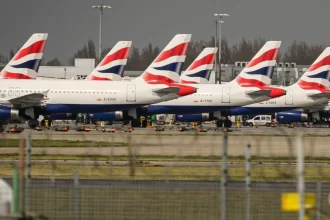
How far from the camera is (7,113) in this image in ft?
248

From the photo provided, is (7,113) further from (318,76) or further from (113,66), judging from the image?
(318,76)

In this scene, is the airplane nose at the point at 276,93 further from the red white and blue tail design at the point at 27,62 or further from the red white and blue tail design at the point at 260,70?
the red white and blue tail design at the point at 27,62

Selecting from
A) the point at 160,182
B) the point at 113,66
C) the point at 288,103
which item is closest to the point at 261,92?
the point at 288,103

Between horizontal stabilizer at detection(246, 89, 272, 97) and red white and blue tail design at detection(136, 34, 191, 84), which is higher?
red white and blue tail design at detection(136, 34, 191, 84)

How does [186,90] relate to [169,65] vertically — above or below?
below

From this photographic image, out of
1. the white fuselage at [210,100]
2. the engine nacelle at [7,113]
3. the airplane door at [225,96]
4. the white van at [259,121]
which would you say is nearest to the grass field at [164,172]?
the engine nacelle at [7,113]

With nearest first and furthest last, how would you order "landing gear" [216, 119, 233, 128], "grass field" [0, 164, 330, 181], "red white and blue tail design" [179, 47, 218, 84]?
"grass field" [0, 164, 330, 181] → "landing gear" [216, 119, 233, 128] → "red white and blue tail design" [179, 47, 218, 84]

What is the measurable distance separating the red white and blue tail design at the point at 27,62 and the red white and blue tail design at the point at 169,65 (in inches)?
402

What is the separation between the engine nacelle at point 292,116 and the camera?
364ft

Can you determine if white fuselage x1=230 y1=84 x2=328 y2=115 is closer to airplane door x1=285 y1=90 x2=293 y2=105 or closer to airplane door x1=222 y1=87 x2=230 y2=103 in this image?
airplane door x1=285 y1=90 x2=293 y2=105

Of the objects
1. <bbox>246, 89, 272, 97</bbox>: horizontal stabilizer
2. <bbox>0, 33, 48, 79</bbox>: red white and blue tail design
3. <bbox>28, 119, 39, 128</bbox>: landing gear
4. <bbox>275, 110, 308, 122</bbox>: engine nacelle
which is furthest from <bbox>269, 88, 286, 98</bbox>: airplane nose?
<bbox>28, 119, 39, 128</bbox>: landing gear

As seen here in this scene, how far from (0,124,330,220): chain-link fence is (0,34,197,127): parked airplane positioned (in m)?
29.1

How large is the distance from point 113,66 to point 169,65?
6807mm

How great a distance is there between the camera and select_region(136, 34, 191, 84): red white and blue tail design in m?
89.4
